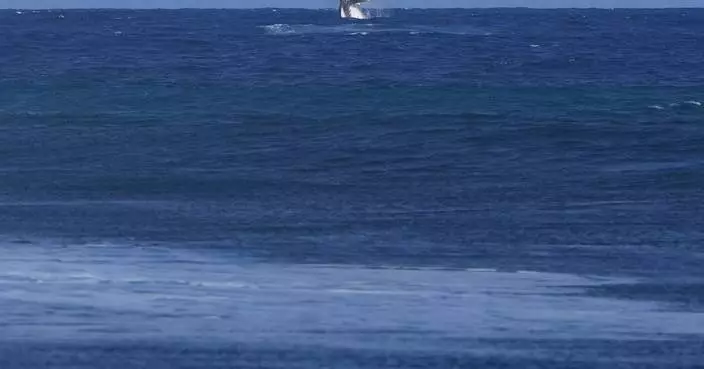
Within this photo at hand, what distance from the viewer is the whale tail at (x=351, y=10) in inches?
3093

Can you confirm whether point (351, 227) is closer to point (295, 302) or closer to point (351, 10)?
point (295, 302)

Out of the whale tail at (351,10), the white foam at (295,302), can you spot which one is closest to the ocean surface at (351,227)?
the white foam at (295,302)

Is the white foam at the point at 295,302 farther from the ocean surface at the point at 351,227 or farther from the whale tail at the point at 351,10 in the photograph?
the whale tail at the point at 351,10

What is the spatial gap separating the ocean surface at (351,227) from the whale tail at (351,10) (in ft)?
152

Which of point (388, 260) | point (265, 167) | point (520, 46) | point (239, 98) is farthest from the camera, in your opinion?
point (520, 46)

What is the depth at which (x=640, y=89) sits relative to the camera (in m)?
33.4

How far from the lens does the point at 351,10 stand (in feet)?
260

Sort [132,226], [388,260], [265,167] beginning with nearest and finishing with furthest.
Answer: [388,260] < [132,226] < [265,167]

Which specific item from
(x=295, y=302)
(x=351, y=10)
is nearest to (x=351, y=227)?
(x=295, y=302)

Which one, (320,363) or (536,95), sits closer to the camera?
(320,363)

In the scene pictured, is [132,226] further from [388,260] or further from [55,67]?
[55,67]

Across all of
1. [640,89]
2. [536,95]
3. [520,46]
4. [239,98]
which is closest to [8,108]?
[239,98]

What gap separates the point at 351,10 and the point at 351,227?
66289 millimetres

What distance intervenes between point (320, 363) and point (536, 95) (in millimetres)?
22853
